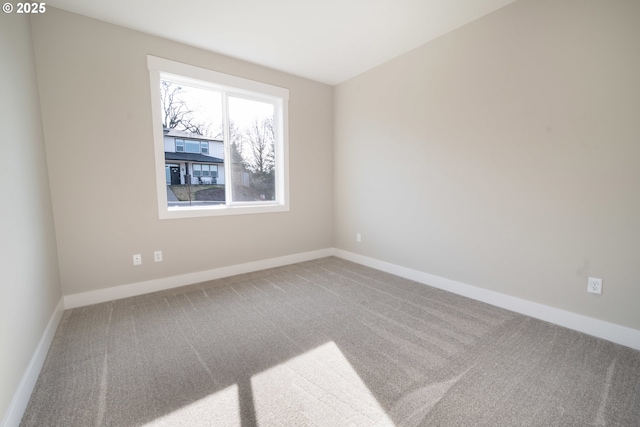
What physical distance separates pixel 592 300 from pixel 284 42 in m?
3.57

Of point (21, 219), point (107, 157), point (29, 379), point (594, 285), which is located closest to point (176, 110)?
point (107, 157)

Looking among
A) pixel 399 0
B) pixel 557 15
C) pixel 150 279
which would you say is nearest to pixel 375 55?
pixel 399 0

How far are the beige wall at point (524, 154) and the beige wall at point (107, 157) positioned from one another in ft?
7.05

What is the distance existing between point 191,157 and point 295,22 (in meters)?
1.81

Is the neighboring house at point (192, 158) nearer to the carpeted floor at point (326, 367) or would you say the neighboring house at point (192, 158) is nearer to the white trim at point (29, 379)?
the carpeted floor at point (326, 367)

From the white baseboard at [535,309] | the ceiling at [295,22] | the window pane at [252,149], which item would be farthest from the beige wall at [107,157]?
the white baseboard at [535,309]

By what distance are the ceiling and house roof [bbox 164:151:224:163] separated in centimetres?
117

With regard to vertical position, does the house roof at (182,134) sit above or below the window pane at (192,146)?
above

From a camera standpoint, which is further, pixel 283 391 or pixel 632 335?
pixel 632 335

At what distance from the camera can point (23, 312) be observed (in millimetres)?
1546

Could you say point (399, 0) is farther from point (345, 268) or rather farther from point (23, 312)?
point (23, 312)

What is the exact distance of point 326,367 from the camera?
1718 millimetres

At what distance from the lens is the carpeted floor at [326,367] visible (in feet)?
Answer: 4.49

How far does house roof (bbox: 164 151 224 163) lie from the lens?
3020mm
